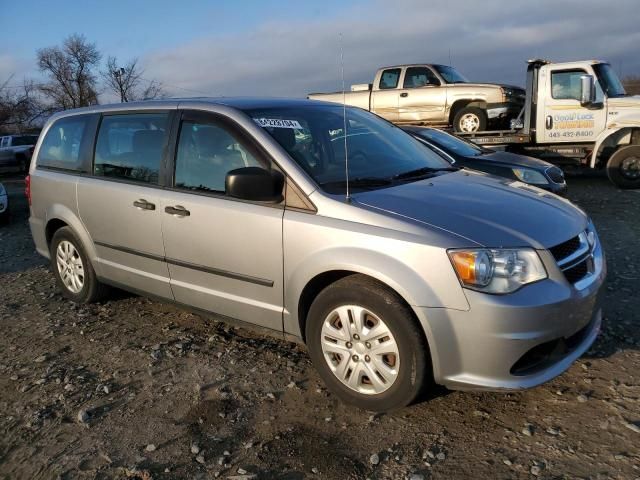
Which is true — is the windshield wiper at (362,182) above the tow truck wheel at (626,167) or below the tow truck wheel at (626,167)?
above

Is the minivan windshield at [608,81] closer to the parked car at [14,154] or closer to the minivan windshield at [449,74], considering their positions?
the minivan windshield at [449,74]

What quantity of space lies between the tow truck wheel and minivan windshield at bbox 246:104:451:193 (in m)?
7.76

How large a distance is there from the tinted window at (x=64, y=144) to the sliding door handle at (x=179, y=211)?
4.66 feet

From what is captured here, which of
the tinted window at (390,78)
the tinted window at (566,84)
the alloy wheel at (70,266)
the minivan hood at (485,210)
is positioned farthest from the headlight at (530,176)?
the tinted window at (390,78)

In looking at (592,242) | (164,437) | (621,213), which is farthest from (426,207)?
(621,213)

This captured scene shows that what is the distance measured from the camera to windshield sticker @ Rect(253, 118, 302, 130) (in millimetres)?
3600

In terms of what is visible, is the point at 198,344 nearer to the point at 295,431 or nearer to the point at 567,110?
the point at 295,431

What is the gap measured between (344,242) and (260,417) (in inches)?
43.2

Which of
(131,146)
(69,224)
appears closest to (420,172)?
(131,146)

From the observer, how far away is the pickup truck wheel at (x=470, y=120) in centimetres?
1282

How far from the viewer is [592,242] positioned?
3.41 m

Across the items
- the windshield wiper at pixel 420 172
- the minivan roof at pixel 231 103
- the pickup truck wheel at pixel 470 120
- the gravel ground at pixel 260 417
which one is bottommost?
the gravel ground at pixel 260 417

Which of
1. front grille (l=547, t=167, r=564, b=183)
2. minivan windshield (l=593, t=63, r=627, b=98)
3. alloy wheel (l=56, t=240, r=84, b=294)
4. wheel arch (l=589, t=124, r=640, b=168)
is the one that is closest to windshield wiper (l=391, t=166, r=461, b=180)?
alloy wheel (l=56, t=240, r=84, b=294)

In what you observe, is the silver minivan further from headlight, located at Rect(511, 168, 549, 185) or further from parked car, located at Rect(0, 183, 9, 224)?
parked car, located at Rect(0, 183, 9, 224)
